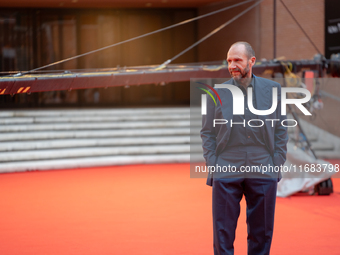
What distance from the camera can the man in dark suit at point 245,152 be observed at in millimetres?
2623

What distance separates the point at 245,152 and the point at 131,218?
3002 mm

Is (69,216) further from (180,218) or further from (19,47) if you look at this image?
(19,47)

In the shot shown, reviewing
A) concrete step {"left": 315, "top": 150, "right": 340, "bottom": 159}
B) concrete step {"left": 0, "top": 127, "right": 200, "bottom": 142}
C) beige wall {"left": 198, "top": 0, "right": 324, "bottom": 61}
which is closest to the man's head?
concrete step {"left": 315, "top": 150, "right": 340, "bottom": 159}

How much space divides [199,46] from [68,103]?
5238 mm

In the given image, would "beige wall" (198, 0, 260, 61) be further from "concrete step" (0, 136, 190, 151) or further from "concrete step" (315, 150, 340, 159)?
"concrete step" (0, 136, 190, 151)

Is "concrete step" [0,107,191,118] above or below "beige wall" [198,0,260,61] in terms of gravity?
below

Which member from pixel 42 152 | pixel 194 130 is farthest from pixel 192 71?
pixel 194 130

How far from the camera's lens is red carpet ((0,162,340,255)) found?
4191mm

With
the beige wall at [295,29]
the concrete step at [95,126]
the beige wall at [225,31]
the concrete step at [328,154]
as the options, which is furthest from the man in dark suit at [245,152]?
the beige wall at [225,31]

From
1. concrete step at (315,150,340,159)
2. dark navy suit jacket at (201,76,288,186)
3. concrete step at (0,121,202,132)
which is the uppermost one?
dark navy suit jacket at (201,76,288,186)

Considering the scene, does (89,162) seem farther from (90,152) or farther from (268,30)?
(268,30)

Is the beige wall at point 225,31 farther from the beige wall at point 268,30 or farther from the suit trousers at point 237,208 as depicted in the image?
the suit trousers at point 237,208

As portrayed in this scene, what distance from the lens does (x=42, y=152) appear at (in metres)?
9.63

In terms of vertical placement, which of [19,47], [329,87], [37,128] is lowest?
[37,128]
